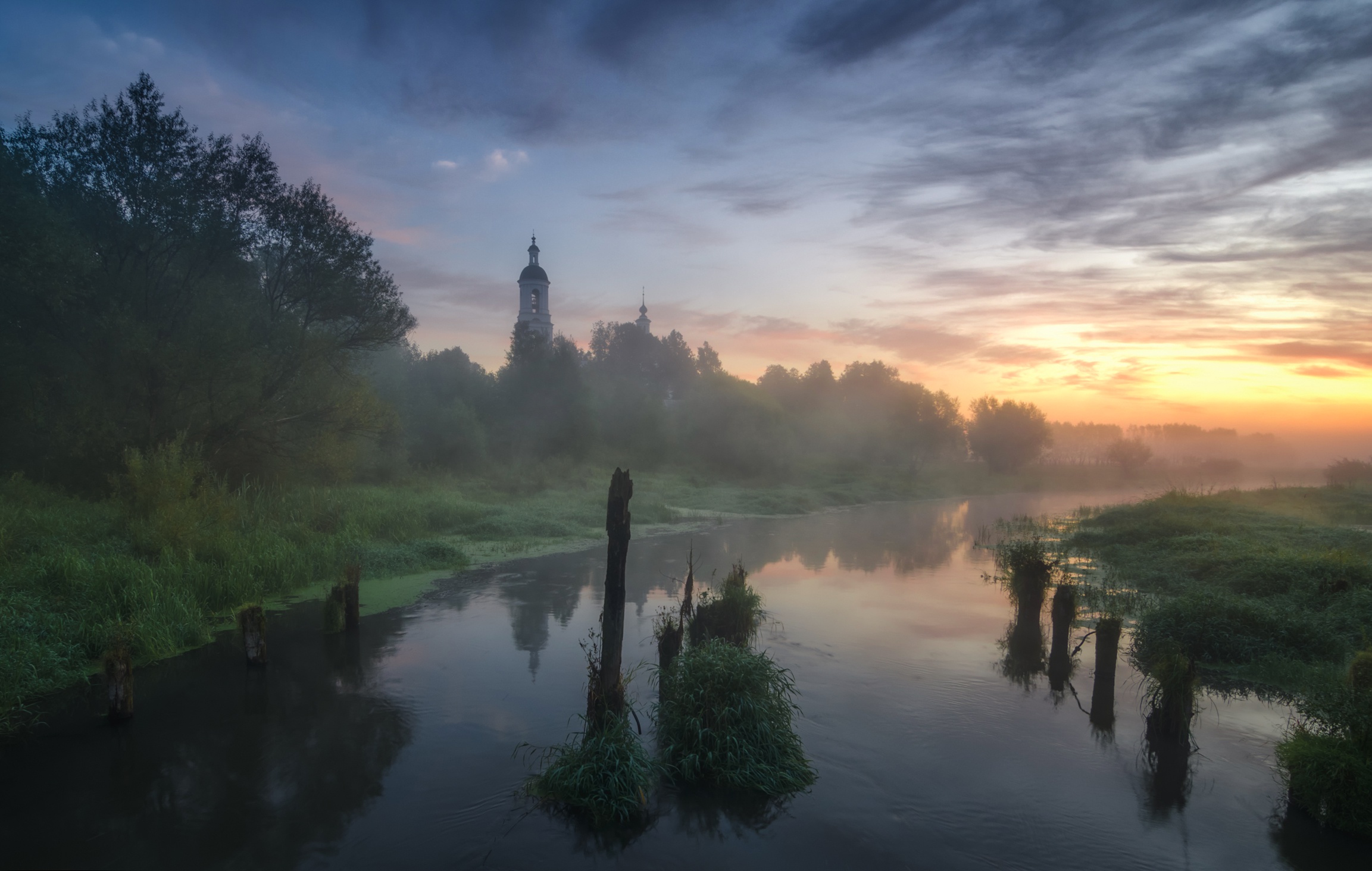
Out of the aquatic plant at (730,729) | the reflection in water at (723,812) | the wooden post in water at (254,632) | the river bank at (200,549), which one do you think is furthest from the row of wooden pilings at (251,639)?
the reflection in water at (723,812)

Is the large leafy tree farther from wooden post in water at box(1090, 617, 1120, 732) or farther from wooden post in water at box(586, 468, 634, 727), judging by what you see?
wooden post in water at box(1090, 617, 1120, 732)

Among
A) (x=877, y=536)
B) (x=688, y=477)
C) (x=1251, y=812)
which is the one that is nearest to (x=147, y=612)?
(x=1251, y=812)

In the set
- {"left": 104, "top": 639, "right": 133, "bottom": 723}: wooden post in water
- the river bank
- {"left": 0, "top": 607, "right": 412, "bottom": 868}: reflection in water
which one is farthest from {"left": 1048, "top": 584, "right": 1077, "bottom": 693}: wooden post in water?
{"left": 104, "top": 639, "right": 133, "bottom": 723}: wooden post in water

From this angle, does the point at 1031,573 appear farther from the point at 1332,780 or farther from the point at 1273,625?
the point at 1332,780

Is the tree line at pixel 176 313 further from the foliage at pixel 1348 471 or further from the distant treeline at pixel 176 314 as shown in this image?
the foliage at pixel 1348 471

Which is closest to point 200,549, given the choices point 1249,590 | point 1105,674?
point 1105,674

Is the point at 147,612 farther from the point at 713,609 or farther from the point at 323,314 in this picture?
the point at 323,314

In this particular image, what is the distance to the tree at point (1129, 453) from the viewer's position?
79812 millimetres

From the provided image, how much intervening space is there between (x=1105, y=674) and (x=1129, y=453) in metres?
80.0

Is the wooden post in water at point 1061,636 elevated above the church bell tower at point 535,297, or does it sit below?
below

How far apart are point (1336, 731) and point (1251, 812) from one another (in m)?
1.42

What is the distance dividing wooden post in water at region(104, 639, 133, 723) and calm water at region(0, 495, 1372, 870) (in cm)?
23

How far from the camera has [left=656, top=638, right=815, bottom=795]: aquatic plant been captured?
9.18 metres

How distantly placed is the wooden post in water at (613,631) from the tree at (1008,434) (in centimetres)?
7967
